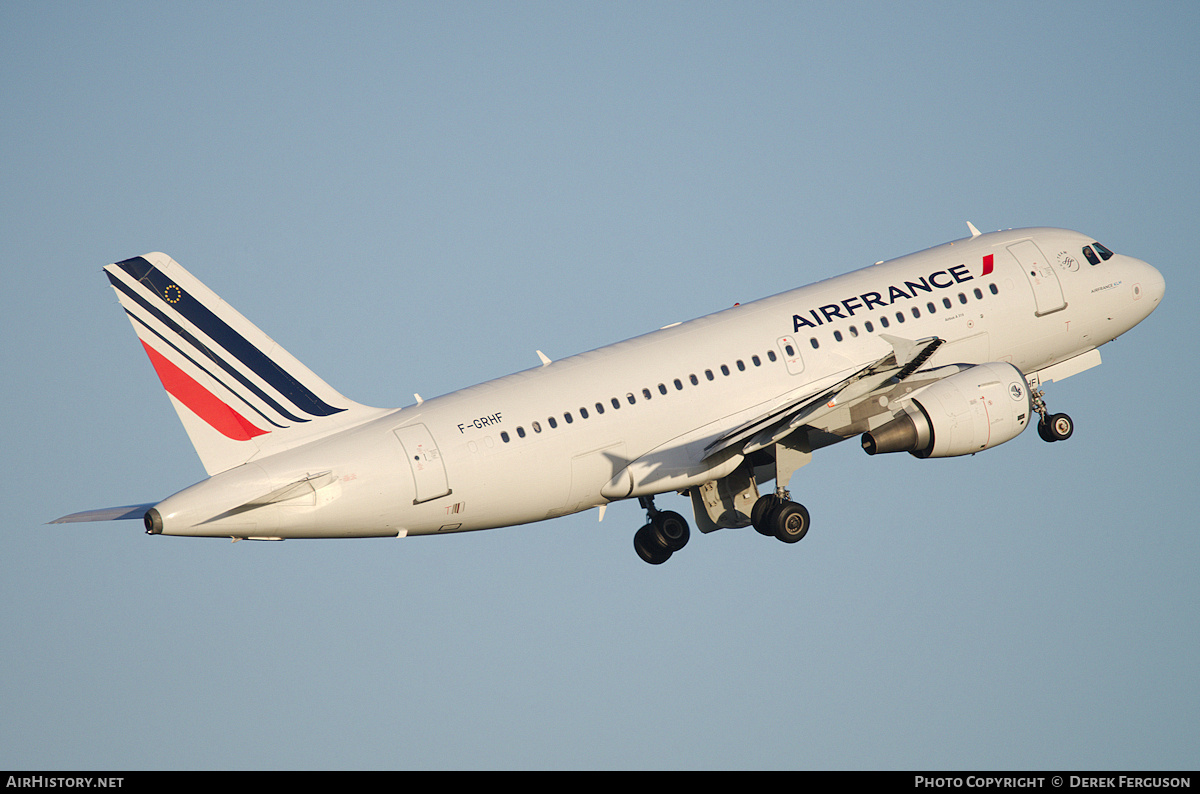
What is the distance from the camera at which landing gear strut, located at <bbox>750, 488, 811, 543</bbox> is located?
123 ft

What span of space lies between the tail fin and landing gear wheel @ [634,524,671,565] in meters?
11.1

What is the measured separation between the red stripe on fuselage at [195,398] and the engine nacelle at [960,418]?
51.2 feet

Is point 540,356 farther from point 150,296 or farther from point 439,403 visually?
point 150,296

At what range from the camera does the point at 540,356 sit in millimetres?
37219

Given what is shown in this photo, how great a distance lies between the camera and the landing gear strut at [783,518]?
123 feet

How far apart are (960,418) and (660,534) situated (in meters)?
9.63

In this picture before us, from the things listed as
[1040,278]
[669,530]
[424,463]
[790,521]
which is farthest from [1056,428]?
[424,463]

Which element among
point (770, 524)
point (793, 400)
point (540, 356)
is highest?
point (540, 356)

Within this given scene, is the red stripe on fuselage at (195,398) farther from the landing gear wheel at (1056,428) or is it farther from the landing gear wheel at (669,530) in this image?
the landing gear wheel at (1056,428)

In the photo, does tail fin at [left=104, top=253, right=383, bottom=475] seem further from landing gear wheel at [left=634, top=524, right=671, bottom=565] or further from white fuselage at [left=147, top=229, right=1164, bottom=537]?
landing gear wheel at [left=634, top=524, right=671, bottom=565]

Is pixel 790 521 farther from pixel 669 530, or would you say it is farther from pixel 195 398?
pixel 195 398

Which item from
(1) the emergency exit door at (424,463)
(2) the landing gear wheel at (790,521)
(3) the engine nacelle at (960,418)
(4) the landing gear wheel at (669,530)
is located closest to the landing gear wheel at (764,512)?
(2) the landing gear wheel at (790,521)

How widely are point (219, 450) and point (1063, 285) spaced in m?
23.4

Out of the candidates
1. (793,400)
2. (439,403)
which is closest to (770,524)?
(793,400)
